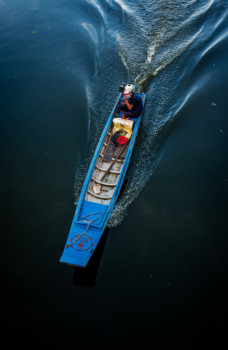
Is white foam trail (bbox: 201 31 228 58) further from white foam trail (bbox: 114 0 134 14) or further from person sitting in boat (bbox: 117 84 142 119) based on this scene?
white foam trail (bbox: 114 0 134 14)

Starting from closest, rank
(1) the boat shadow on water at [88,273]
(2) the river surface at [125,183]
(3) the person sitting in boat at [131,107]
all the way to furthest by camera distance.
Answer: (2) the river surface at [125,183] < (1) the boat shadow on water at [88,273] < (3) the person sitting in boat at [131,107]

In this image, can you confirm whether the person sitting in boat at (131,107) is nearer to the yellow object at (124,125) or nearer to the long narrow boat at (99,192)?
the long narrow boat at (99,192)

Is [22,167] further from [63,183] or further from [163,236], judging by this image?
[163,236]

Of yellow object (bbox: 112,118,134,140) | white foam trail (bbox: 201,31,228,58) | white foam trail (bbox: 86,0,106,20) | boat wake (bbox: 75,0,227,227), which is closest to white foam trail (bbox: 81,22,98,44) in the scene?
boat wake (bbox: 75,0,227,227)

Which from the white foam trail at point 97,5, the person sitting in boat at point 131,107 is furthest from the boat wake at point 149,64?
the person sitting in boat at point 131,107

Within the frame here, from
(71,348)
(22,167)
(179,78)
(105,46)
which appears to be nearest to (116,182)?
(22,167)

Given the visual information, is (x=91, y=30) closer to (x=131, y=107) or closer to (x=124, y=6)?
(x=124, y=6)
